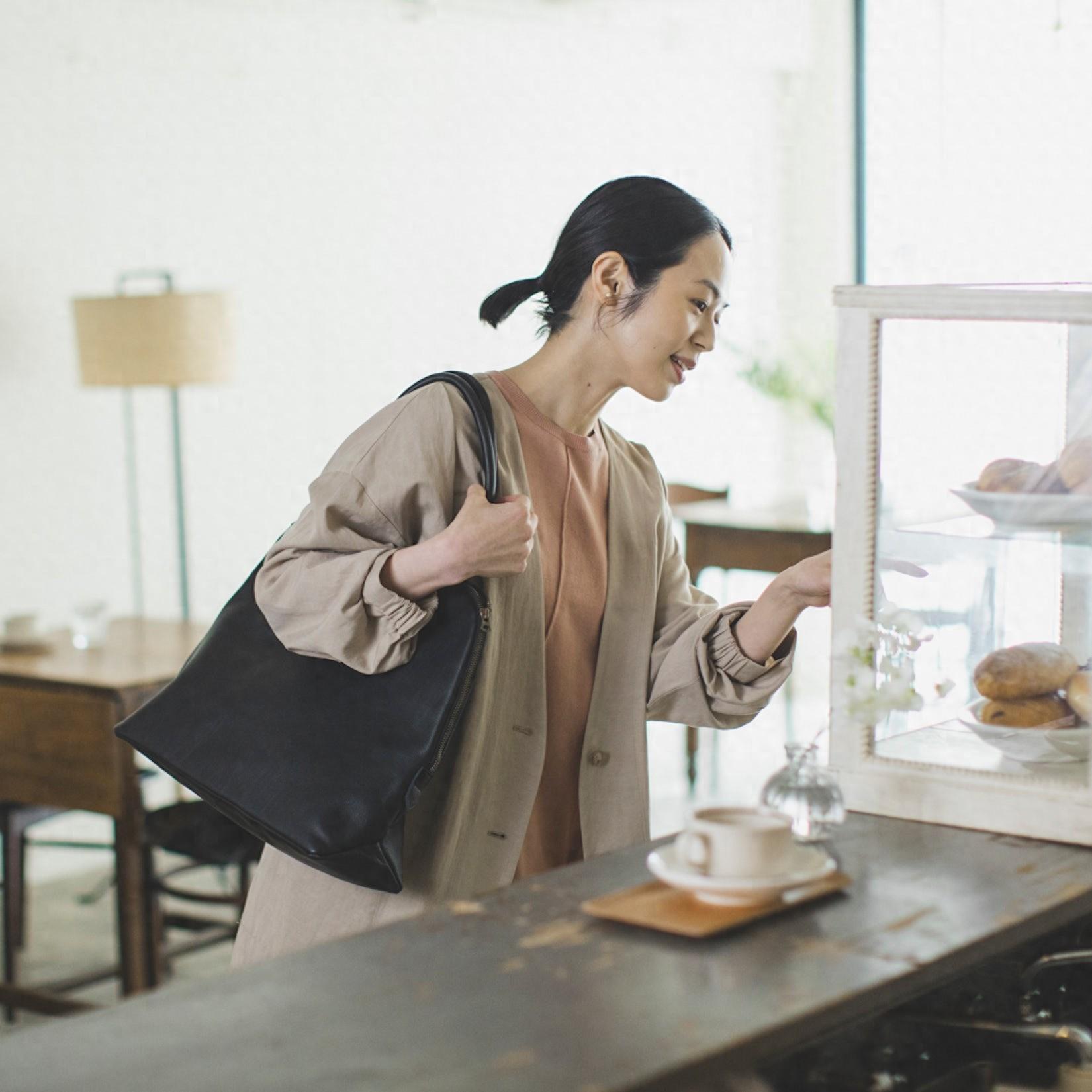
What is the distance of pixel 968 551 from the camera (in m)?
1.38

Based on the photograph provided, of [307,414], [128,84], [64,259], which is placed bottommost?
[307,414]

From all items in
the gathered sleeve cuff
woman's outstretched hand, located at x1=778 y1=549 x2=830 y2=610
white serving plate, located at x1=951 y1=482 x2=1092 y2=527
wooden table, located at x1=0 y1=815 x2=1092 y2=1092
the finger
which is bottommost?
wooden table, located at x1=0 y1=815 x2=1092 y2=1092

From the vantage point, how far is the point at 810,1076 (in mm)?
1109

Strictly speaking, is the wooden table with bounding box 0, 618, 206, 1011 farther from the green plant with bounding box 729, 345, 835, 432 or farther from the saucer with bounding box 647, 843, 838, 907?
the green plant with bounding box 729, 345, 835, 432

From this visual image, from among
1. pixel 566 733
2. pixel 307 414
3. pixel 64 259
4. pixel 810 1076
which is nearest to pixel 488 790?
pixel 566 733

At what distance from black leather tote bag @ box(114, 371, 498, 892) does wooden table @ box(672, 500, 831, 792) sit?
2510 millimetres

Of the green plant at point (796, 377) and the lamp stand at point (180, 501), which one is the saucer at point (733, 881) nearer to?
the lamp stand at point (180, 501)

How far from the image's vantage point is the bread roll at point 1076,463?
133 centimetres

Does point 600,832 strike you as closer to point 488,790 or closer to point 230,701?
point 488,790

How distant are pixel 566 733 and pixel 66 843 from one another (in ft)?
7.60

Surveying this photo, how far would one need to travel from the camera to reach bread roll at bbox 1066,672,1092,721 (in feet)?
4.41

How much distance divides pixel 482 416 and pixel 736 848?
64cm

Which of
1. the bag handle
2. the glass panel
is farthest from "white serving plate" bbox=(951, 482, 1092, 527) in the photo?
the bag handle

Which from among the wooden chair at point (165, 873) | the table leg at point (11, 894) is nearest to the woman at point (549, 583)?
the wooden chair at point (165, 873)
